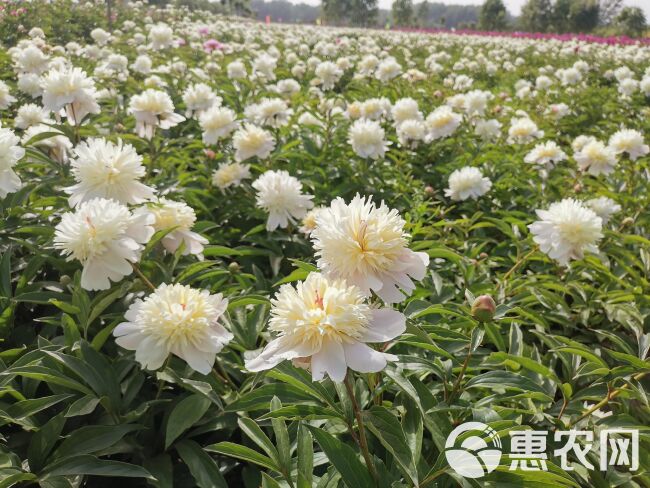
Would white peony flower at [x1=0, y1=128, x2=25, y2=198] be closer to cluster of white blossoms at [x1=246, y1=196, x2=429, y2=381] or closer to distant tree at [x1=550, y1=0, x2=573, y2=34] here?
cluster of white blossoms at [x1=246, y1=196, x2=429, y2=381]

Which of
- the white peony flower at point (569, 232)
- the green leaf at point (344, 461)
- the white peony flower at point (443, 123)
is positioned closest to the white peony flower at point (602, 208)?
the white peony flower at point (569, 232)

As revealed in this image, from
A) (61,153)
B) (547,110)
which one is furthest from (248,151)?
(547,110)

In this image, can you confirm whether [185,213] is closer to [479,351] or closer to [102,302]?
[102,302]

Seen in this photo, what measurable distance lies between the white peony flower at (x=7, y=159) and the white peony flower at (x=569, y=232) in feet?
6.25

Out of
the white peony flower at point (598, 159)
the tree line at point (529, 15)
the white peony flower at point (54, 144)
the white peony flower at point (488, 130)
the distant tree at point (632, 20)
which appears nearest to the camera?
the white peony flower at point (54, 144)

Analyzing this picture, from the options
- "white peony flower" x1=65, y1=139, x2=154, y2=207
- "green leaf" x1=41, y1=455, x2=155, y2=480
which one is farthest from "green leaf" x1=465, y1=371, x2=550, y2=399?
"white peony flower" x1=65, y1=139, x2=154, y2=207

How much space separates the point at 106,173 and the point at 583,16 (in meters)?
44.5

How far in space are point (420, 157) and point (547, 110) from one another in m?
2.60

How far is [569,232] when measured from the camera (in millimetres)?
1876

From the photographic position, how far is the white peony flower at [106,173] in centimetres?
158

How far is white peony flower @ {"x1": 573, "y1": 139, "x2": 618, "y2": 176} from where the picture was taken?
2.90m

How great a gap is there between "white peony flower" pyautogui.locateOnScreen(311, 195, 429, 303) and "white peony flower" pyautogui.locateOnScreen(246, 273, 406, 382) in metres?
0.05

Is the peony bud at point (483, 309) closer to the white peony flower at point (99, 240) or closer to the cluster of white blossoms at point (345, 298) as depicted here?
the cluster of white blossoms at point (345, 298)

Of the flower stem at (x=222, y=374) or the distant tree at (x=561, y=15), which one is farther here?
the distant tree at (x=561, y=15)
